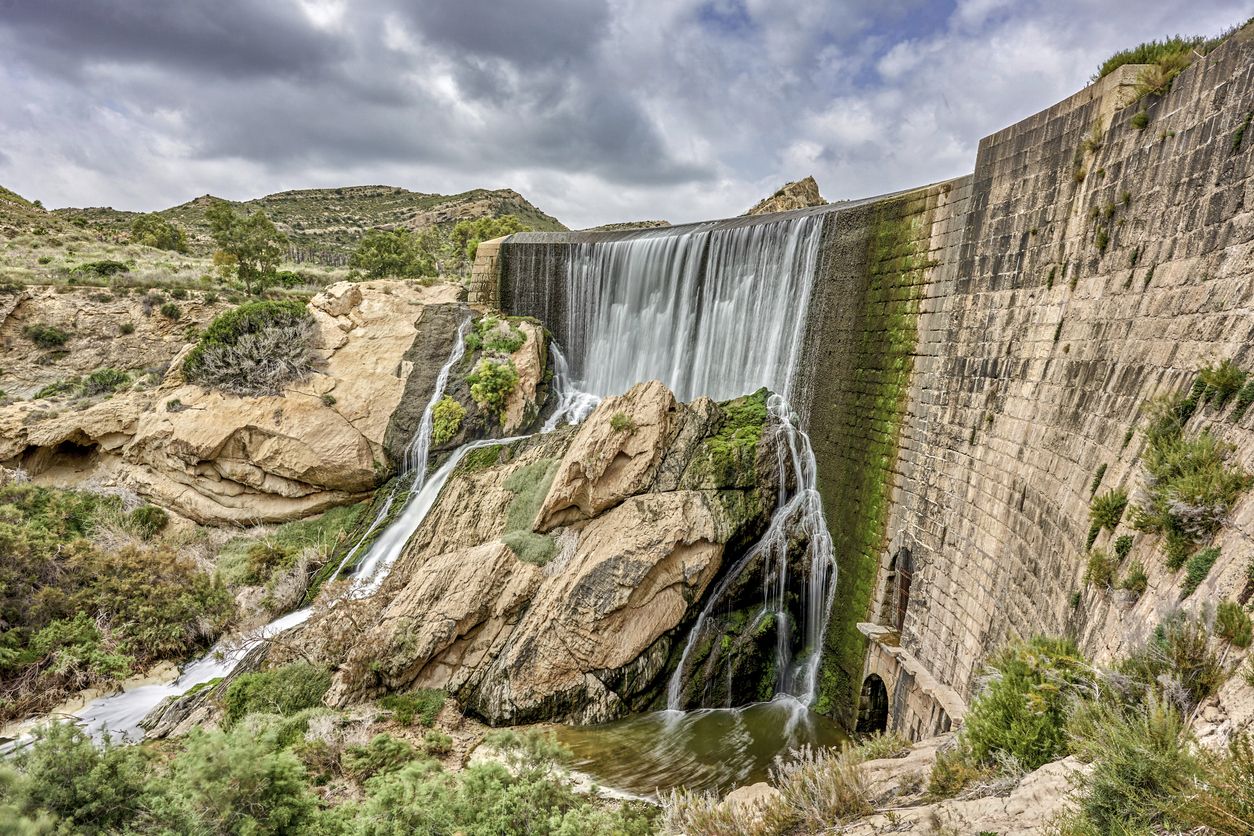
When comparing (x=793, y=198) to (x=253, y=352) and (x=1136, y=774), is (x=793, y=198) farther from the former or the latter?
(x=1136, y=774)

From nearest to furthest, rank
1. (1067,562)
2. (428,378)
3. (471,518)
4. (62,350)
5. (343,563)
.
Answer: (1067,562)
(471,518)
(343,563)
(428,378)
(62,350)

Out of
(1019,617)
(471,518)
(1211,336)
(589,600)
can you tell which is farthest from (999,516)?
(471,518)

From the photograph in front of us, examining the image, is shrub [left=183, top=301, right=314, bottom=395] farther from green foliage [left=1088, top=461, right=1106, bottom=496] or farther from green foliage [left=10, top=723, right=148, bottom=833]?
green foliage [left=1088, top=461, right=1106, bottom=496]

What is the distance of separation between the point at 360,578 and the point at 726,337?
34.3ft

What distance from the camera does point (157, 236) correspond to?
1607 inches

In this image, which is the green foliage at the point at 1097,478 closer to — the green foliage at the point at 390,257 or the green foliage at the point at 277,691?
the green foliage at the point at 277,691

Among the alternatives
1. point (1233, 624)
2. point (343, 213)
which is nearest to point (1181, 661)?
point (1233, 624)

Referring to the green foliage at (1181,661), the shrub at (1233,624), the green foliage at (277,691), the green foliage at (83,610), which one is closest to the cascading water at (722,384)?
the green foliage at (277,691)

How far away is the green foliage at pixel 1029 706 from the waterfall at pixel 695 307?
9.43 meters

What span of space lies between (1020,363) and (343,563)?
14.6 m

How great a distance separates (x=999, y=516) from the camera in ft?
26.7

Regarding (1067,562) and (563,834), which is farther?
(1067,562)

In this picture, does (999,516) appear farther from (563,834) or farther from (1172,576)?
(563,834)

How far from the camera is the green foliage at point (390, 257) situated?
3334 cm
